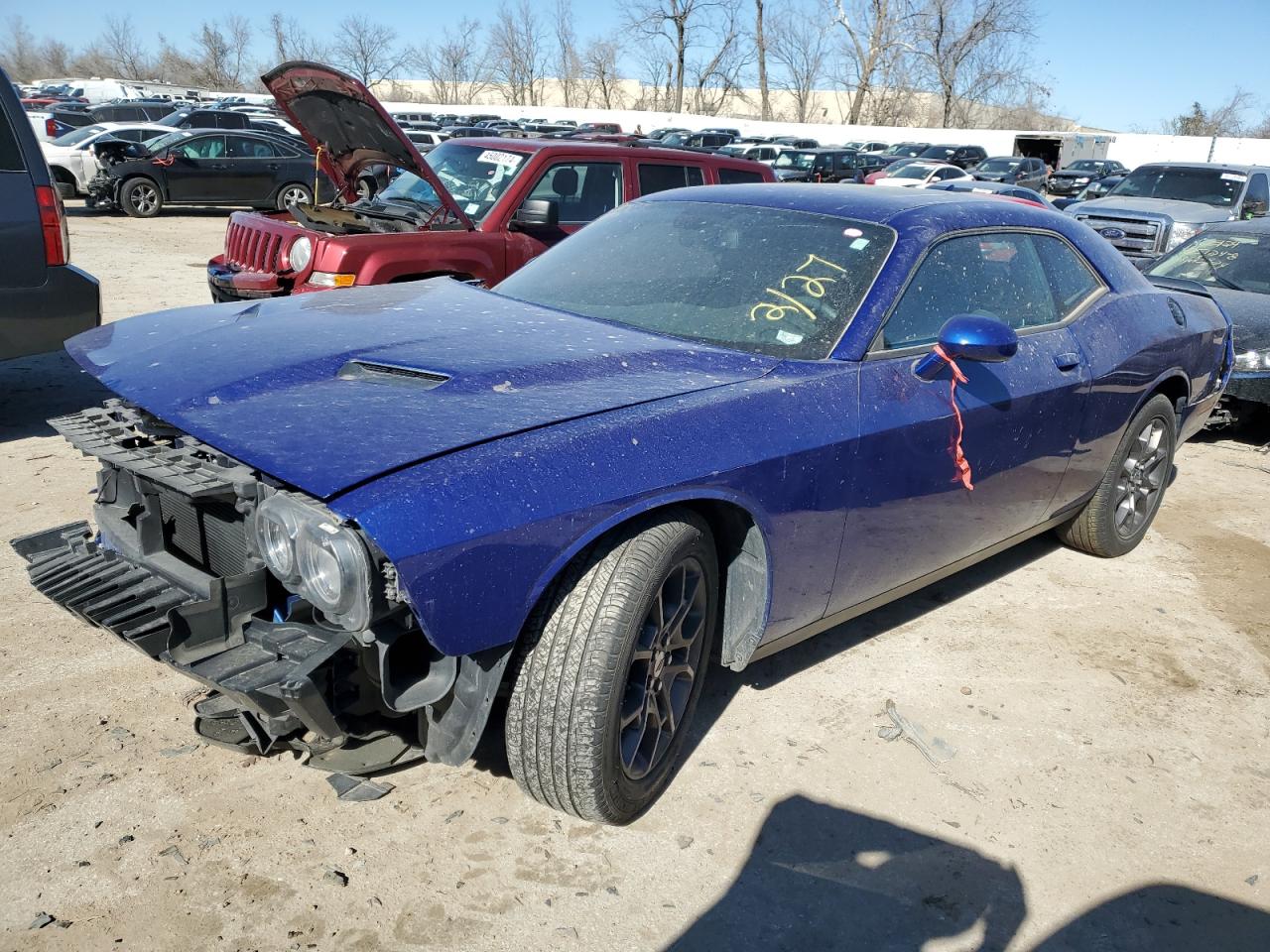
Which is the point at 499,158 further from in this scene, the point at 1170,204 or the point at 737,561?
the point at 1170,204

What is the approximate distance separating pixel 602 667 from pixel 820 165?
24.1 metres

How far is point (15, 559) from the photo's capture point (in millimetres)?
4074

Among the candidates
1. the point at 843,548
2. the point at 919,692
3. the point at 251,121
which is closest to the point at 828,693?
the point at 919,692

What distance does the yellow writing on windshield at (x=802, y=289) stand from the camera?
3240 millimetres

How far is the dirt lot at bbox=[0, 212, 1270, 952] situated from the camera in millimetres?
2426

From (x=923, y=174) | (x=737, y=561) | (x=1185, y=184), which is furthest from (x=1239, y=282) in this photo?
(x=923, y=174)

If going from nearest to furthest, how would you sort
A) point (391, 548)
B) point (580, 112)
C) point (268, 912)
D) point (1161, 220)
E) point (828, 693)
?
point (391, 548)
point (268, 912)
point (828, 693)
point (1161, 220)
point (580, 112)

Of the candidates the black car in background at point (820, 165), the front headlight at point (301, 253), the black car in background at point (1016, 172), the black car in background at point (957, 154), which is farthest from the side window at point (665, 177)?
the black car in background at point (957, 154)

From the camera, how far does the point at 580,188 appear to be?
24.3 feet

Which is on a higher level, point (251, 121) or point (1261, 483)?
point (251, 121)

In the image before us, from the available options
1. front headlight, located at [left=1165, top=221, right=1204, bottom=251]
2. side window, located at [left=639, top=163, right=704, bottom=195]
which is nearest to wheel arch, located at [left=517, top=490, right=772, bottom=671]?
side window, located at [left=639, top=163, right=704, bottom=195]

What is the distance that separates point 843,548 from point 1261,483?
4666 millimetres

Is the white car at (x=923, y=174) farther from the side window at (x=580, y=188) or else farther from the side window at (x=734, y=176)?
the side window at (x=580, y=188)

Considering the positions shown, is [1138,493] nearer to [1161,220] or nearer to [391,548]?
[391,548]
